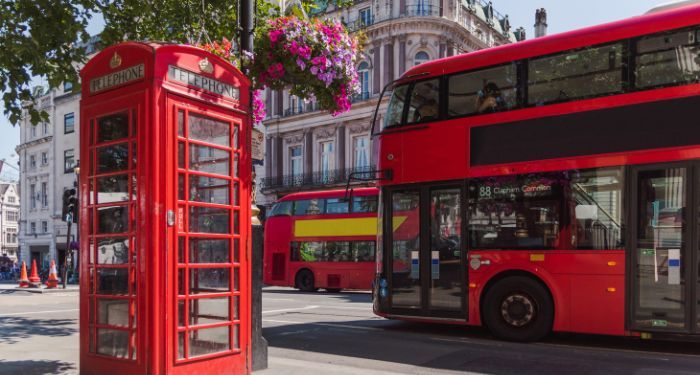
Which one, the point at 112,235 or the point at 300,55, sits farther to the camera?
the point at 300,55

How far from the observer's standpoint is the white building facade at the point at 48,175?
4544 cm

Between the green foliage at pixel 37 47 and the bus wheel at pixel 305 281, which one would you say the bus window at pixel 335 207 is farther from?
the green foliage at pixel 37 47

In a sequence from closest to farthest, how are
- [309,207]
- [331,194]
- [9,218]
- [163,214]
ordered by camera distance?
[163,214], [331,194], [309,207], [9,218]

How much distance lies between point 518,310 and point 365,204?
1120 cm

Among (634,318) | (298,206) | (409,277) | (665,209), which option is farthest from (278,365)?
(298,206)

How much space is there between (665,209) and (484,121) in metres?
2.82

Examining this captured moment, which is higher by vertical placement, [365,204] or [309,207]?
[365,204]

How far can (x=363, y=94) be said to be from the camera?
106 ft

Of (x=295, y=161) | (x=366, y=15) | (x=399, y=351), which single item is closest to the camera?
(x=399, y=351)

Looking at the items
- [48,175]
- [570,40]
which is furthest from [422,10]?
[48,175]

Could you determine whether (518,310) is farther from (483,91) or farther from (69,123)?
(69,123)

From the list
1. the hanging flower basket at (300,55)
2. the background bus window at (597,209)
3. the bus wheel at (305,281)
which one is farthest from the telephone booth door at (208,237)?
the bus wheel at (305,281)

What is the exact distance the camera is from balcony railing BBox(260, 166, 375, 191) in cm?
3238

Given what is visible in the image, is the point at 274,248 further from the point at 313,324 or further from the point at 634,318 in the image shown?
the point at 634,318
